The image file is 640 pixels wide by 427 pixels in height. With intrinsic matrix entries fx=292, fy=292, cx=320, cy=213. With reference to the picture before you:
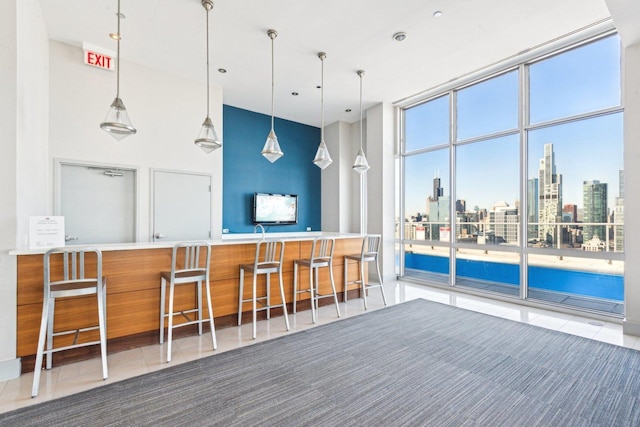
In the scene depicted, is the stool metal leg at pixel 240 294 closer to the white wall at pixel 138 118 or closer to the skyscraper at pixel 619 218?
the white wall at pixel 138 118

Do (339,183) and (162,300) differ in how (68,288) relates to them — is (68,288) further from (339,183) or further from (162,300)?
(339,183)

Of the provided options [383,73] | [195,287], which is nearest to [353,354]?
[195,287]

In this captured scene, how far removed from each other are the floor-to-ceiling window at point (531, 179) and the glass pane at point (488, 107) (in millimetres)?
17

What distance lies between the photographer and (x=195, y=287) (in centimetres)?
324

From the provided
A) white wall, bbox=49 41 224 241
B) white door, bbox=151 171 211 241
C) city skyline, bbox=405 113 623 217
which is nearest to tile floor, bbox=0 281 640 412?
city skyline, bbox=405 113 623 217

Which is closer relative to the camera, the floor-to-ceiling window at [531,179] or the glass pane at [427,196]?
the floor-to-ceiling window at [531,179]

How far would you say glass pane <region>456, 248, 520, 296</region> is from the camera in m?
4.93

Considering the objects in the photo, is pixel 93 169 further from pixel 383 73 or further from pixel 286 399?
pixel 383 73

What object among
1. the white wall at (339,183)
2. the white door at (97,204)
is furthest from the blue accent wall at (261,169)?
the white door at (97,204)

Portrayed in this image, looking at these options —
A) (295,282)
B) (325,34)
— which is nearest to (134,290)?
(295,282)

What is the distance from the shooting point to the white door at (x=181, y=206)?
457cm

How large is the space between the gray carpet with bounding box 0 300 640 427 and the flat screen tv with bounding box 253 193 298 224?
11.3ft

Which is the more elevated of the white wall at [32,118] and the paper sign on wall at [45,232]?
Result: the white wall at [32,118]

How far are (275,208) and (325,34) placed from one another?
3.67m
